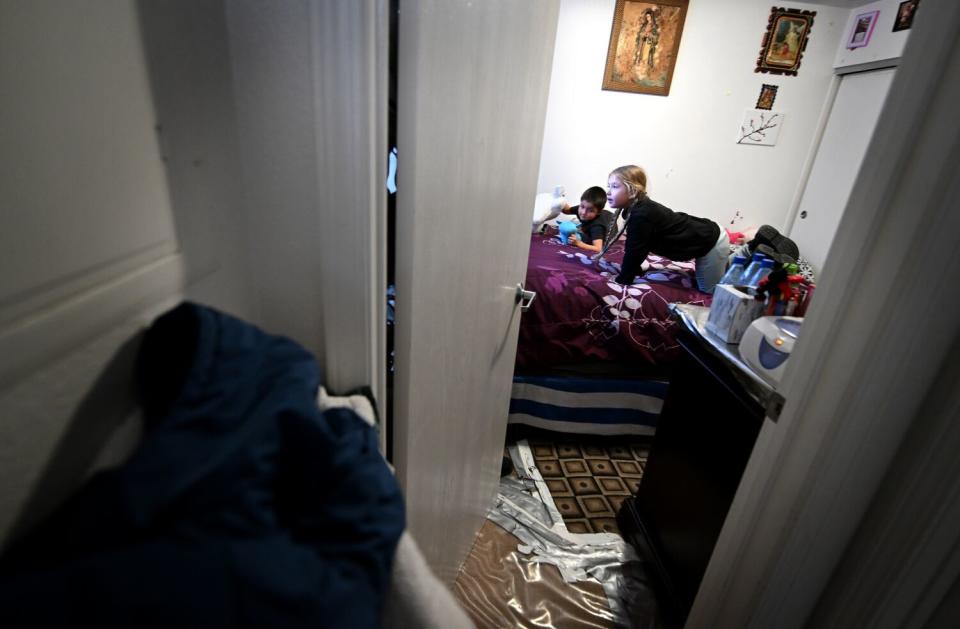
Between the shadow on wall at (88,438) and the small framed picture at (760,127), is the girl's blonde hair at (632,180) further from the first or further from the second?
the shadow on wall at (88,438)

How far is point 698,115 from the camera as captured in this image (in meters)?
3.57

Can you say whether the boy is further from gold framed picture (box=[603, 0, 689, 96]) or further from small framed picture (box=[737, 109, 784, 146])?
small framed picture (box=[737, 109, 784, 146])

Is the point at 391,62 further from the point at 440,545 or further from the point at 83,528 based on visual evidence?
the point at 440,545

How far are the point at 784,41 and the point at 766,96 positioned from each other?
1.19ft

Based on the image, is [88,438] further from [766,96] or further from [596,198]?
[766,96]

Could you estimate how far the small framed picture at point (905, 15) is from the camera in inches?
111

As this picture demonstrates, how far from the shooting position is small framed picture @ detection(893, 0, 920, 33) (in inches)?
111

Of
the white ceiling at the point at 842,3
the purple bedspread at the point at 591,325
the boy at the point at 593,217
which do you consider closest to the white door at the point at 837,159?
the white ceiling at the point at 842,3

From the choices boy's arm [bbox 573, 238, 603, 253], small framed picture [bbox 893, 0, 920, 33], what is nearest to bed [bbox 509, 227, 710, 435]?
boy's arm [bbox 573, 238, 603, 253]

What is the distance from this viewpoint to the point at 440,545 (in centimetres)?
131

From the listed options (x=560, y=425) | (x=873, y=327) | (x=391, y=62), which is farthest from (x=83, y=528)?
(x=560, y=425)

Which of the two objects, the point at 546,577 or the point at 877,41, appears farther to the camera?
the point at 877,41

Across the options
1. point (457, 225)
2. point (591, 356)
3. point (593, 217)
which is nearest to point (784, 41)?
point (593, 217)

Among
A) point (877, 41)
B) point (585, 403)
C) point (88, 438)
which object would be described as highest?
point (877, 41)
